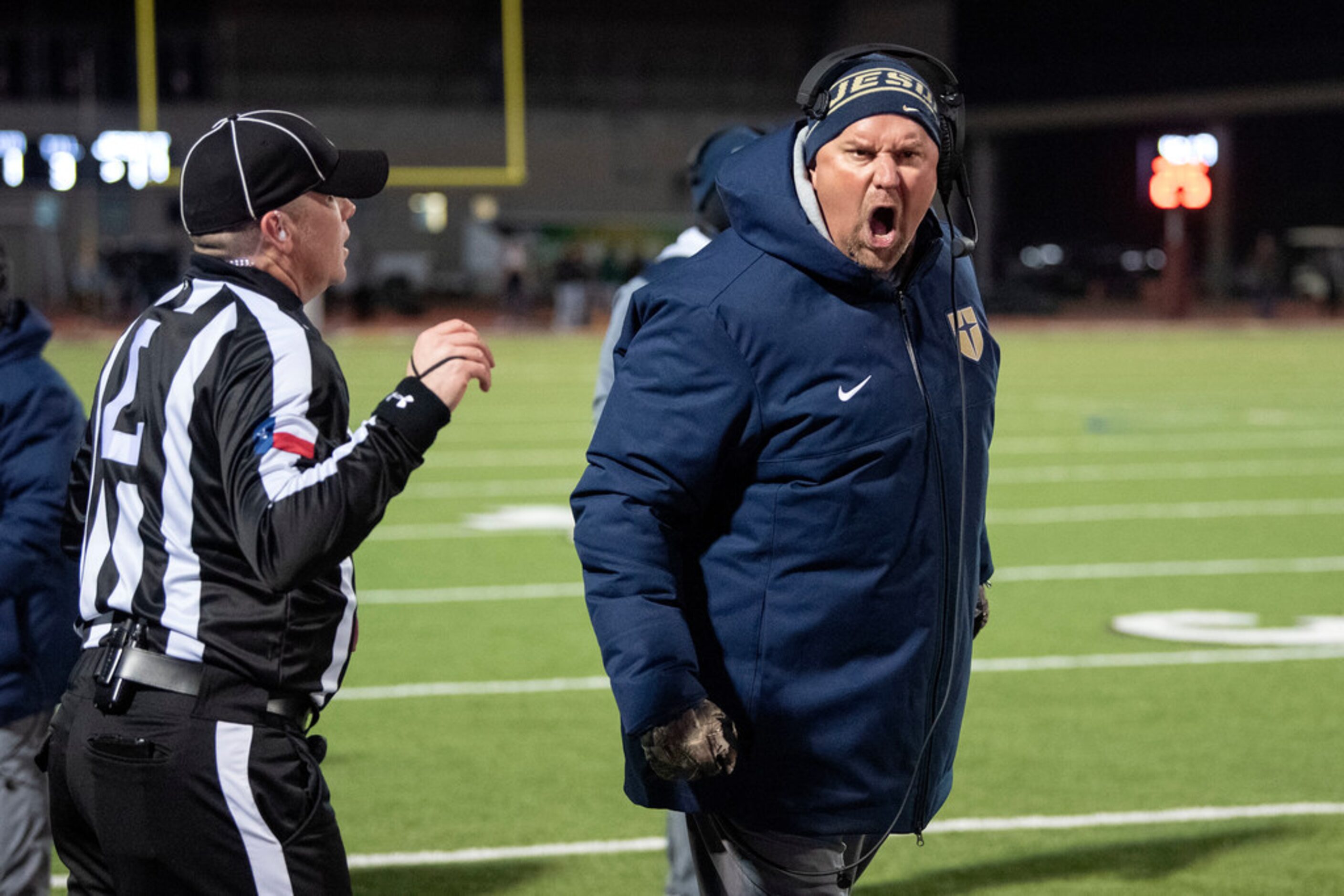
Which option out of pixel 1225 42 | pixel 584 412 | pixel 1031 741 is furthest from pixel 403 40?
pixel 1031 741

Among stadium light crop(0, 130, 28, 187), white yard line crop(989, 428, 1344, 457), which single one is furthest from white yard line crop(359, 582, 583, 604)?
stadium light crop(0, 130, 28, 187)

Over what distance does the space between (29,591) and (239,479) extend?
126 cm

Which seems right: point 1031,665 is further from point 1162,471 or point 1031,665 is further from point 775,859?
point 1162,471

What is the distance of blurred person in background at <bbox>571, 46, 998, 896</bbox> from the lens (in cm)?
268

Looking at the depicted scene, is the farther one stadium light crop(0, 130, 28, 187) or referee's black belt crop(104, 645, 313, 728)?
stadium light crop(0, 130, 28, 187)

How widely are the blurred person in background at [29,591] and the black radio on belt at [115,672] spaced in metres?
0.94

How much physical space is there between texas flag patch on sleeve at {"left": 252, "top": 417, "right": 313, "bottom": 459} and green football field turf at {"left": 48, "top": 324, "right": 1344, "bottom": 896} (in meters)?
2.42

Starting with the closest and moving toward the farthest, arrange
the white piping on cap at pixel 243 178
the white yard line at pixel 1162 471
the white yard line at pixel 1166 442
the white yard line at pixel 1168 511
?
the white piping on cap at pixel 243 178 → the white yard line at pixel 1168 511 → the white yard line at pixel 1162 471 → the white yard line at pixel 1166 442

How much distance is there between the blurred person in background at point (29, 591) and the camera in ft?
11.9

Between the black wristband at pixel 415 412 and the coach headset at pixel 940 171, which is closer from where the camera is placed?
the black wristband at pixel 415 412

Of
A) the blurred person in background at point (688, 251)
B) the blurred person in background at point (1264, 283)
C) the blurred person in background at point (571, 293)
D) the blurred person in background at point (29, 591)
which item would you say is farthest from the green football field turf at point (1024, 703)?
the blurred person in background at point (1264, 283)

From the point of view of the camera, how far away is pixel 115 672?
2.72 metres

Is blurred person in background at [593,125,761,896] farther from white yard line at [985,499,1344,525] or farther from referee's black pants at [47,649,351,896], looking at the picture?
white yard line at [985,499,1344,525]

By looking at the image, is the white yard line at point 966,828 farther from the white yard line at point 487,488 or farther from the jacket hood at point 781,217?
the white yard line at point 487,488
